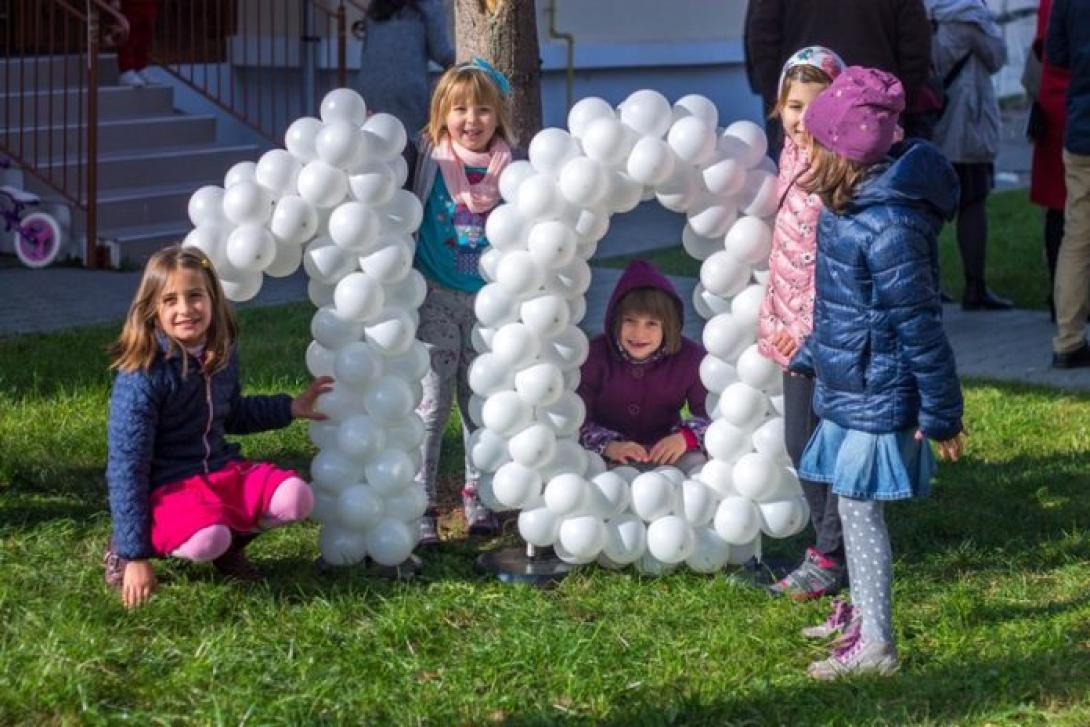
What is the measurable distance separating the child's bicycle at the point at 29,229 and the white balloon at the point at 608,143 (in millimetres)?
6625

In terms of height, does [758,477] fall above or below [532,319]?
below

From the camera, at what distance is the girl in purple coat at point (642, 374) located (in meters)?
5.84

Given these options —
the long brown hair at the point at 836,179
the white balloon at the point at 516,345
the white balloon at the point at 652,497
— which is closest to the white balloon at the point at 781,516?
the white balloon at the point at 652,497

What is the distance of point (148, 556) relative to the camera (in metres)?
5.04

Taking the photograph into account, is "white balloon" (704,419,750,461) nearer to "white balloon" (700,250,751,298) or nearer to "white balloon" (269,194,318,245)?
"white balloon" (700,250,751,298)

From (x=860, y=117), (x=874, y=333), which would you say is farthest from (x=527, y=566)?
(x=860, y=117)

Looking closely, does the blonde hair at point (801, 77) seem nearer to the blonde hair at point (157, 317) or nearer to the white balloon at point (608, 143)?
the white balloon at point (608, 143)

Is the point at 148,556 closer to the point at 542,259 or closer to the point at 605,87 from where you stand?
the point at 542,259

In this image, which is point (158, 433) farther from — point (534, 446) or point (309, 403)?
point (534, 446)

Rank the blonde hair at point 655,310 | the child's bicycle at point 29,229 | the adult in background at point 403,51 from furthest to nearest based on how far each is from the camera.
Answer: the child's bicycle at point 29,229, the adult in background at point 403,51, the blonde hair at point 655,310

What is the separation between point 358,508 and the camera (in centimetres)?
537

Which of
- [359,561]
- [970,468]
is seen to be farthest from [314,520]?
[970,468]

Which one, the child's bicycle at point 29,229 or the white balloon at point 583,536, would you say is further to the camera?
the child's bicycle at point 29,229

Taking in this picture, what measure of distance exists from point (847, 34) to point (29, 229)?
19.4 ft
